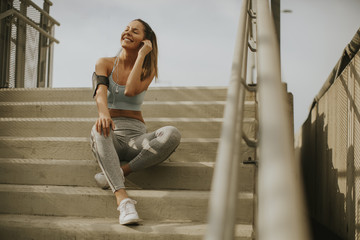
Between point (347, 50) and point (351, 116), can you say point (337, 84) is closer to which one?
point (347, 50)

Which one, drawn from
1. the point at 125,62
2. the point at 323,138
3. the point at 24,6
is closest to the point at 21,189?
the point at 125,62

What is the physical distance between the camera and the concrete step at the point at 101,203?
2271 mm

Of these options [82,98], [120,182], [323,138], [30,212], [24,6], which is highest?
[24,6]

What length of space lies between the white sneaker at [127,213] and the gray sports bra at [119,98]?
2.34 ft

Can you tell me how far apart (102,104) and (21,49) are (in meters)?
2.98

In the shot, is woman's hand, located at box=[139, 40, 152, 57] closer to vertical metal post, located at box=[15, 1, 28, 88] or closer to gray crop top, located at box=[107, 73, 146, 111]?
gray crop top, located at box=[107, 73, 146, 111]

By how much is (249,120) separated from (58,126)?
153 centimetres

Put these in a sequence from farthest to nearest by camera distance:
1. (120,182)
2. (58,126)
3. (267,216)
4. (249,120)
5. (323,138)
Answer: (323,138) < (58,126) < (249,120) < (120,182) < (267,216)

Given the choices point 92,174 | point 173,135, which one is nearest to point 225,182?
point 173,135

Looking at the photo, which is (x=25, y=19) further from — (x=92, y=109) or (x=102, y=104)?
(x=102, y=104)

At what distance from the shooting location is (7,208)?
2.46 metres

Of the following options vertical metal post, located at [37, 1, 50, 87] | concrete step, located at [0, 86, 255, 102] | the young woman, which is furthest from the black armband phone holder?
vertical metal post, located at [37, 1, 50, 87]

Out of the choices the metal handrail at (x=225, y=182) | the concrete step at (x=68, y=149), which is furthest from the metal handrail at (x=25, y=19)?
the metal handrail at (x=225, y=182)

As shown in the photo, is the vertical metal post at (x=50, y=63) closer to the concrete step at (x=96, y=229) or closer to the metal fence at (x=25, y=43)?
the metal fence at (x=25, y=43)
